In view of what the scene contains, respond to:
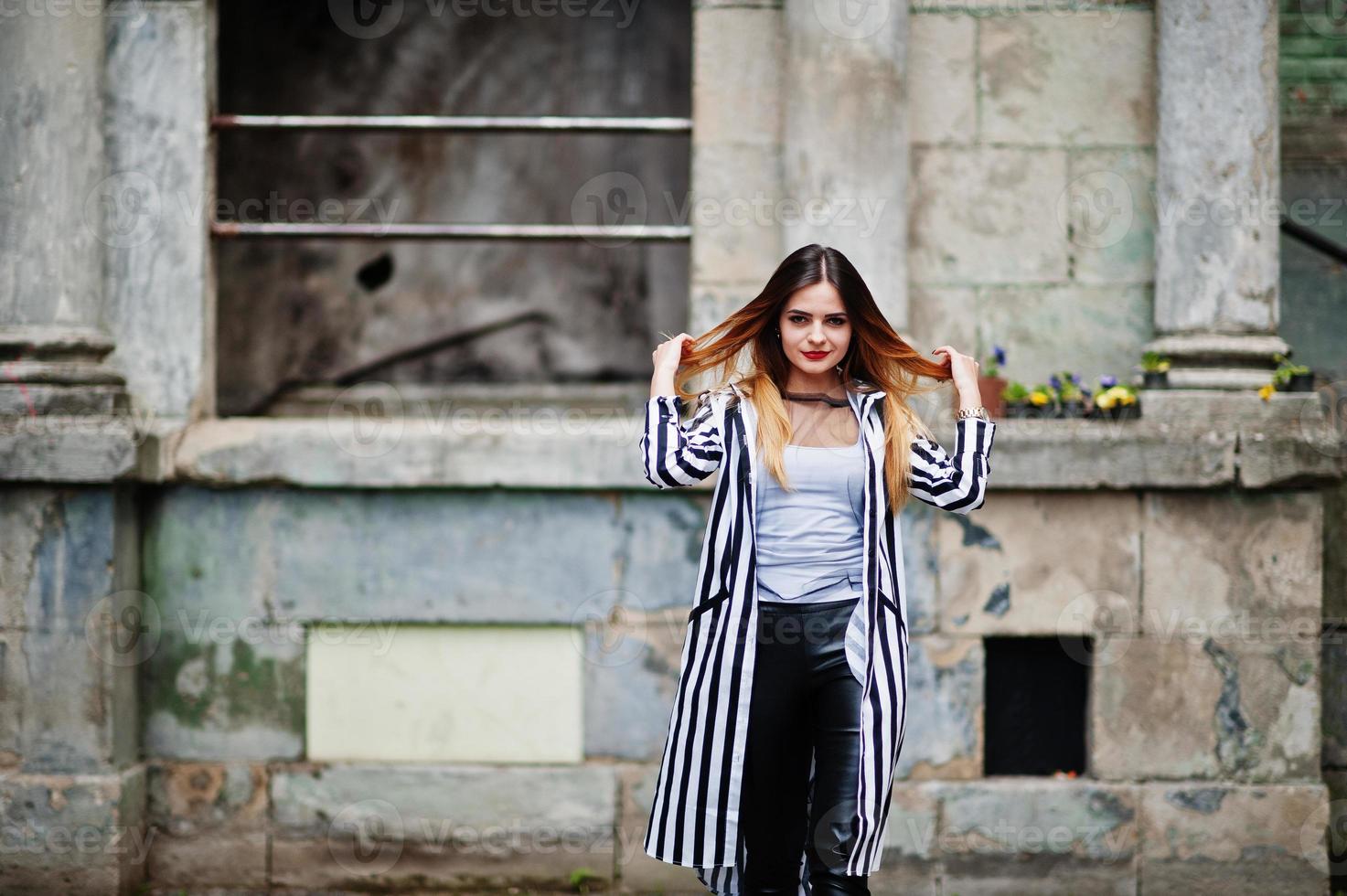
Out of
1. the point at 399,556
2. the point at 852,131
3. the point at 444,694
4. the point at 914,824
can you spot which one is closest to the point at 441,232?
the point at 399,556

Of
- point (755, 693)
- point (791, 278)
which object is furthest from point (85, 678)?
point (791, 278)

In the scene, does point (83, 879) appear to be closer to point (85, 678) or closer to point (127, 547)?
point (85, 678)

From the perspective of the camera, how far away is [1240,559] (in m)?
4.54

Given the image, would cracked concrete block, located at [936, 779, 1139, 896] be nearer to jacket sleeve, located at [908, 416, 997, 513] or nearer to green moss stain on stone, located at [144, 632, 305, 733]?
jacket sleeve, located at [908, 416, 997, 513]

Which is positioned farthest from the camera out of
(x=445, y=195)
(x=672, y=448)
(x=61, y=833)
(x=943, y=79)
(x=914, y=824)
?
(x=445, y=195)

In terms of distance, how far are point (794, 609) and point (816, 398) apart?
0.52 m

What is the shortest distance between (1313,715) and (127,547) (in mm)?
4208

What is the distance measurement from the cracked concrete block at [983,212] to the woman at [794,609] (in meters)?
1.84

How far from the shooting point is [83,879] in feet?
14.5

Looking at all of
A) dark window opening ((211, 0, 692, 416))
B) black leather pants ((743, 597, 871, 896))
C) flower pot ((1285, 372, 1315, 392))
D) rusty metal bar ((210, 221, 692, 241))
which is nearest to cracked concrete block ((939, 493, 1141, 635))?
flower pot ((1285, 372, 1315, 392))

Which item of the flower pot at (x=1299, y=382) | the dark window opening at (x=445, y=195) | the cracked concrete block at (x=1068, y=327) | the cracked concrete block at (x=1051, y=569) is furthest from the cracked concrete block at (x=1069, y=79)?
the dark window opening at (x=445, y=195)

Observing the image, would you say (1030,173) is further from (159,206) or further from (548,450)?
(159,206)

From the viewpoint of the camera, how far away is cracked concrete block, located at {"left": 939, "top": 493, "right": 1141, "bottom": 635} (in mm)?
4555

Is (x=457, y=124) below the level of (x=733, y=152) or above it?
above
